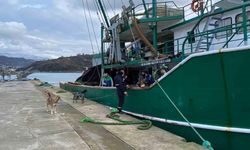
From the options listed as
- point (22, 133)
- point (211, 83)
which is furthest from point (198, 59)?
point (22, 133)

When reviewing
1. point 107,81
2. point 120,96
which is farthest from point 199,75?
point 107,81

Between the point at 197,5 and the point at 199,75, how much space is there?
449 cm

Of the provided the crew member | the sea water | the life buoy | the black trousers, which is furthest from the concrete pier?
the sea water

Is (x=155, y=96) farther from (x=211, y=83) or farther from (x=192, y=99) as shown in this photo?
(x=211, y=83)

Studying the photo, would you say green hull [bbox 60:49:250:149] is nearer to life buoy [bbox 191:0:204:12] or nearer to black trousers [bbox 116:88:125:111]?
black trousers [bbox 116:88:125:111]

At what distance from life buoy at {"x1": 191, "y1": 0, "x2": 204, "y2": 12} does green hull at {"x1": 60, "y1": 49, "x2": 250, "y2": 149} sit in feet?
11.5

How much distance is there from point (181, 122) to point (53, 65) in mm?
72752

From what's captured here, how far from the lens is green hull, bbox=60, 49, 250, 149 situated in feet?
21.9

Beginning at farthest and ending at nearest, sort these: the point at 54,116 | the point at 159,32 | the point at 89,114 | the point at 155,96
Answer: the point at 159,32
the point at 89,114
the point at 54,116
the point at 155,96

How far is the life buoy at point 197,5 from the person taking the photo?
11.1 meters

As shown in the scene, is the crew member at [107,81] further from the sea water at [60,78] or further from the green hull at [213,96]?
the sea water at [60,78]

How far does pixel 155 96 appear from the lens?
9430 mm

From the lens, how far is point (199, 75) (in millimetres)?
7551

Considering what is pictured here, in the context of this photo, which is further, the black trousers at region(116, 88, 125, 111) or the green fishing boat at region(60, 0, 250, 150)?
the black trousers at region(116, 88, 125, 111)
